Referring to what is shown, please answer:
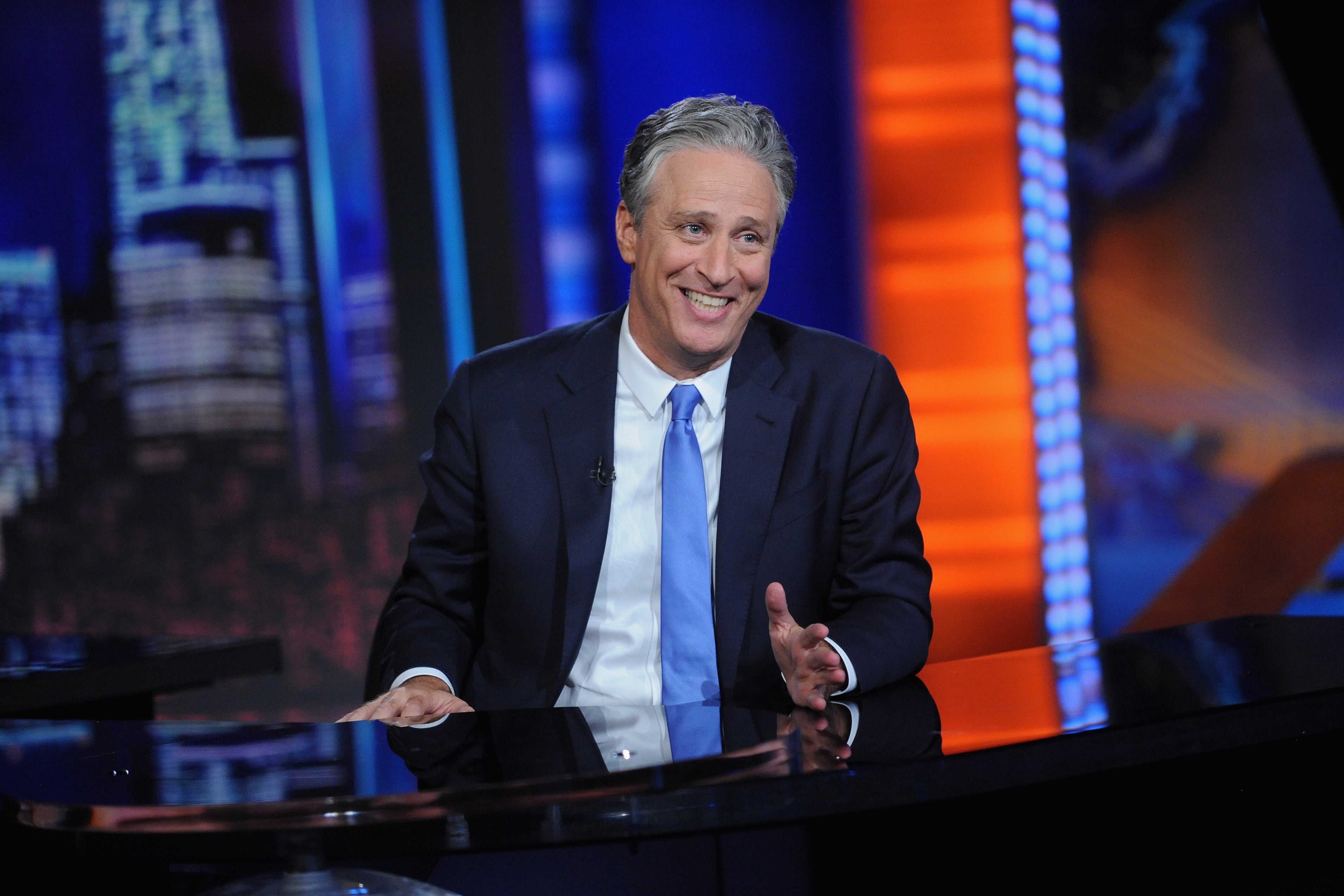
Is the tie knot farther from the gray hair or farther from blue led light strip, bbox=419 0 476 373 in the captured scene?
blue led light strip, bbox=419 0 476 373

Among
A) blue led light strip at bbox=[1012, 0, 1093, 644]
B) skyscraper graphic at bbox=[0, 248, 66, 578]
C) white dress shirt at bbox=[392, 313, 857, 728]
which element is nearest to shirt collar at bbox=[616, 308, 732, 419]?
white dress shirt at bbox=[392, 313, 857, 728]

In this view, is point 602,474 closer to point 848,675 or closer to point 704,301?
point 704,301

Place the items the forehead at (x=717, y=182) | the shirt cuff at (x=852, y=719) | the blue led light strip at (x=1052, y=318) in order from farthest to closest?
1. the blue led light strip at (x=1052, y=318)
2. the forehead at (x=717, y=182)
3. the shirt cuff at (x=852, y=719)

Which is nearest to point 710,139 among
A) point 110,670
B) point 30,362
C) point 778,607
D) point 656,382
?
point 656,382

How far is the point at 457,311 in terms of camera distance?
3957mm

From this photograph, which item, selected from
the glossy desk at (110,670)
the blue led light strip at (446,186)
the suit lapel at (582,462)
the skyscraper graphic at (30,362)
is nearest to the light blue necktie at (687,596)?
the suit lapel at (582,462)

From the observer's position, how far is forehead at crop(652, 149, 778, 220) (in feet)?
5.65

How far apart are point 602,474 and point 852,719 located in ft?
2.33

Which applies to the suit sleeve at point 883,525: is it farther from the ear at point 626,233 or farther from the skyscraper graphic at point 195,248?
the skyscraper graphic at point 195,248

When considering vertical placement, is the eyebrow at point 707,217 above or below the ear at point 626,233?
below

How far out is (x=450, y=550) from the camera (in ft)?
6.04

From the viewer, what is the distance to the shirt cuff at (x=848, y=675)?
4.42 feet

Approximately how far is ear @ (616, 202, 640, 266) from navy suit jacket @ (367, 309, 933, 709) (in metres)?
0.16

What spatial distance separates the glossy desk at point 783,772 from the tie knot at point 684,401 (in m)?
0.54
